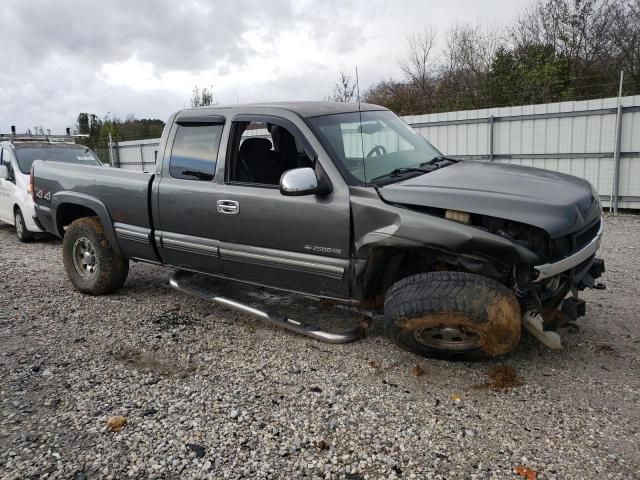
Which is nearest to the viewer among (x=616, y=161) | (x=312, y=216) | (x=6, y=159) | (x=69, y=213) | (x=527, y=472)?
(x=527, y=472)

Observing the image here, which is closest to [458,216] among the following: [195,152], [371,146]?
[371,146]

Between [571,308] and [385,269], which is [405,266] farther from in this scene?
[571,308]

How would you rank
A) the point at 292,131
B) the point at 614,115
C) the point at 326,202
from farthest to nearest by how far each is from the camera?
the point at 614,115, the point at 292,131, the point at 326,202

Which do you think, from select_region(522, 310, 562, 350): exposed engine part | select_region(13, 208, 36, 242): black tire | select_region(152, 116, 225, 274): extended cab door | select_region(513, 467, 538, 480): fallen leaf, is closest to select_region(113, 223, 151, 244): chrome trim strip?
select_region(152, 116, 225, 274): extended cab door

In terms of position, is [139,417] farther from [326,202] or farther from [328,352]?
[326,202]

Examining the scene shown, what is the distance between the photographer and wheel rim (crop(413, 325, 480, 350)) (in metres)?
3.54

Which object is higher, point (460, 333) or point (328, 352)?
point (460, 333)

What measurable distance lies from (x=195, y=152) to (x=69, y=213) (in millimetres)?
2184

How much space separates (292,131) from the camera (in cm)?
405

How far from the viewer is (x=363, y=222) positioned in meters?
3.62

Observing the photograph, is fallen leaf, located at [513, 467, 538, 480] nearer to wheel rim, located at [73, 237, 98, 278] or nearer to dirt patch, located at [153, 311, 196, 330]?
dirt patch, located at [153, 311, 196, 330]

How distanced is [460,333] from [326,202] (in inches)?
49.7

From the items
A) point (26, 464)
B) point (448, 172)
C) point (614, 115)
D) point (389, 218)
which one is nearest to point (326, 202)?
point (389, 218)

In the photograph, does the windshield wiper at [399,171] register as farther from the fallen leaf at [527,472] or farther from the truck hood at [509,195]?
the fallen leaf at [527,472]
